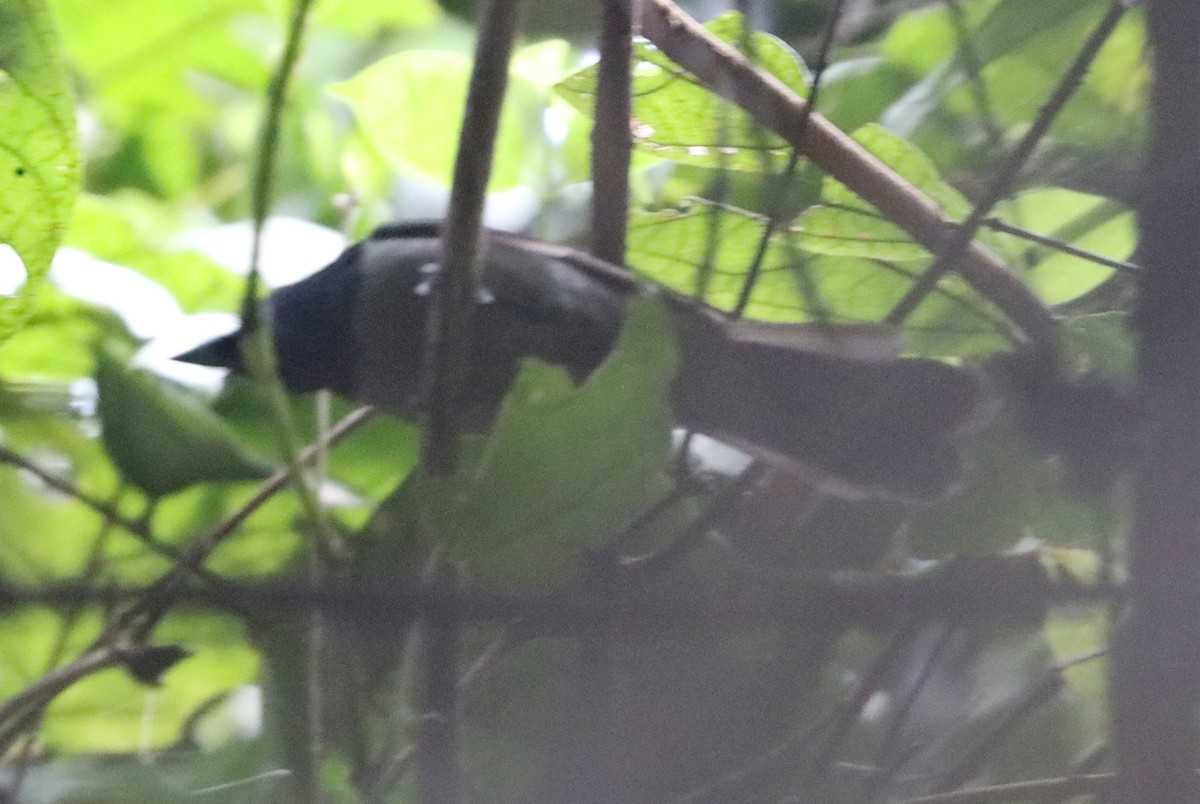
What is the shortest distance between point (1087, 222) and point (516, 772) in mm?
257

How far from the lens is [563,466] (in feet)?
1.07

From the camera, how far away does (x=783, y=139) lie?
350mm

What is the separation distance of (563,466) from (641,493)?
0.08ft

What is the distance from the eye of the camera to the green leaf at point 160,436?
1.26ft

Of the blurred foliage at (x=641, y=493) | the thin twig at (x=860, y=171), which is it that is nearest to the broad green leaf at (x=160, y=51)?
the blurred foliage at (x=641, y=493)

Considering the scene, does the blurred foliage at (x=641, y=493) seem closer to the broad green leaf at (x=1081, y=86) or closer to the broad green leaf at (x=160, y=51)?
the broad green leaf at (x=1081, y=86)

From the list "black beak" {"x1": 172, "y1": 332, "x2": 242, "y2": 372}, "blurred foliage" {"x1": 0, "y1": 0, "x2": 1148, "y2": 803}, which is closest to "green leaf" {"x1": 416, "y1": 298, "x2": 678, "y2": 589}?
"blurred foliage" {"x1": 0, "y1": 0, "x2": 1148, "y2": 803}

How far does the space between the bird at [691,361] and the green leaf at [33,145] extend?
0.10 m

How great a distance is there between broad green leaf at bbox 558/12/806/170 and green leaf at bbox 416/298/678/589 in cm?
7

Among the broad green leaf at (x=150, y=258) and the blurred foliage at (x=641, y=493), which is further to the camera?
the broad green leaf at (x=150, y=258)

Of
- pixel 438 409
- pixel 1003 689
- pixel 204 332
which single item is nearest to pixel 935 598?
pixel 1003 689

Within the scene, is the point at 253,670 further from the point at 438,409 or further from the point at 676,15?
the point at 676,15

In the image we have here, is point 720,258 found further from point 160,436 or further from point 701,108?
point 160,436

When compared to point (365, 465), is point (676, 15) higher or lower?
higher
